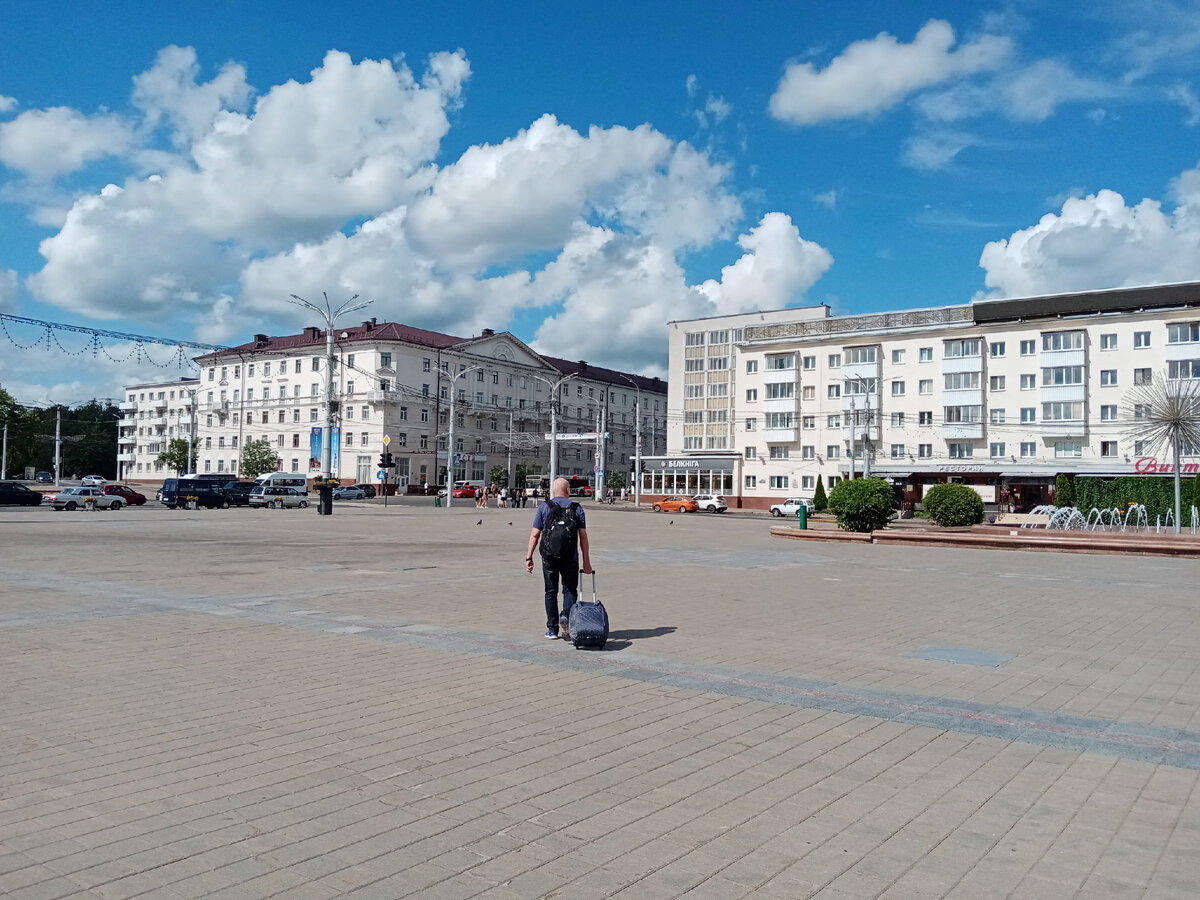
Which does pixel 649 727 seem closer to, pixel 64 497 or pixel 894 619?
pixel 894 619

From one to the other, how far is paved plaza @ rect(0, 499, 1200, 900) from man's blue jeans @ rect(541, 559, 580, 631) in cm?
35

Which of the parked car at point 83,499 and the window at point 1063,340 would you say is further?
the window at point 1063,340

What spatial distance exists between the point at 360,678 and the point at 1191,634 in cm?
947

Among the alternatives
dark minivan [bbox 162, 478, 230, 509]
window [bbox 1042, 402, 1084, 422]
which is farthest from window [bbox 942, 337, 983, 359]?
dark minivan [bbox 162, 478, 230, 509]

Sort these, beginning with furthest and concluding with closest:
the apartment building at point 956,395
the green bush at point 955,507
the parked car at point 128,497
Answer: the apartment building at point 956,395, the parked car at point 128,497, the green bush at point 955,507

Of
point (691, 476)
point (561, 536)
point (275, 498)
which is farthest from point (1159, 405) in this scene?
point (275, 498)

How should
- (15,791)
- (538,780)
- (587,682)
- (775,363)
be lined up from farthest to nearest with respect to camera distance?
1. (775,363)
2. (587,682)
3. (538,780)
4. (15,791)

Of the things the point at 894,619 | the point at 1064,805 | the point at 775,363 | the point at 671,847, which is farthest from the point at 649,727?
the point at 775,363

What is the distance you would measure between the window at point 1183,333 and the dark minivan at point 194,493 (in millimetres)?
63684

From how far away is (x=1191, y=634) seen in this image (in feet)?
34.7

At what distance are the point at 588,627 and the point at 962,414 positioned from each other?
215 ft

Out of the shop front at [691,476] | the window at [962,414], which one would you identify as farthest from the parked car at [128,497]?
the window at [962,414]

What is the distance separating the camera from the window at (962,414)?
67312 millimetres

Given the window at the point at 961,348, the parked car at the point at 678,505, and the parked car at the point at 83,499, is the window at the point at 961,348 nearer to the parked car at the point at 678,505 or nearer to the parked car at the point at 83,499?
the parked car at the point at 678,505
